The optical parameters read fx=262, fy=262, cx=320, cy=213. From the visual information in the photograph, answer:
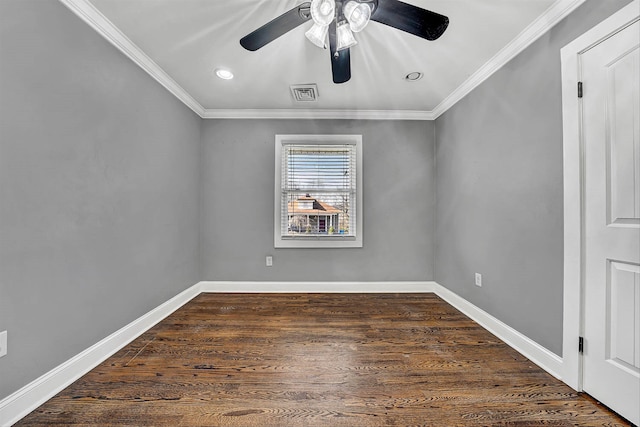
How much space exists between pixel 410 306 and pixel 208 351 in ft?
6.75

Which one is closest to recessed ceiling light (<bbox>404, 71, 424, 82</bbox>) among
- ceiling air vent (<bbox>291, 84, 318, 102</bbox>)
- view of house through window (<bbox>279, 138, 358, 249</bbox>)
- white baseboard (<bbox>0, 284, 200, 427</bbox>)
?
ceiling air vent (<bbox>291, 84, 318, 102</bbox>)

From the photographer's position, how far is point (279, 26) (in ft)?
4.54

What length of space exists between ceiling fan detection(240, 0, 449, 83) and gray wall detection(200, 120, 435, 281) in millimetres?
1964

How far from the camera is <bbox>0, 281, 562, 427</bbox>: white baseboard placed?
1367 mm

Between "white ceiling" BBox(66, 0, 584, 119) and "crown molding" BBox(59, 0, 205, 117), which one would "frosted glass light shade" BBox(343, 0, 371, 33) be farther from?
"crown molding" BBox(59, 0, 205, 117)

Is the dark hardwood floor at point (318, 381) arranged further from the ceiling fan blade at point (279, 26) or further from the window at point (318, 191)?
the ceiling fan blade at point (279, 26)

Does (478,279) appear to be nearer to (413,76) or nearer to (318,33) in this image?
(413,76)

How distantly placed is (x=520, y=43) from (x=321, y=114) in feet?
6.65

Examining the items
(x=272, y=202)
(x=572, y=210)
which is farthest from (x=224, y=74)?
(x=572, y=210)

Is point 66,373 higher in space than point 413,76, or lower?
lower

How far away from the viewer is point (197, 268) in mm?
3312

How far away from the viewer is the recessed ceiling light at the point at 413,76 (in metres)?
2.45

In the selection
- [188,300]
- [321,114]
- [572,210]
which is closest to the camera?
[572,210]

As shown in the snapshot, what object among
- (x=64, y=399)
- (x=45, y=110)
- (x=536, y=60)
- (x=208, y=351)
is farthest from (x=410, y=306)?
(x=45, y=110)
